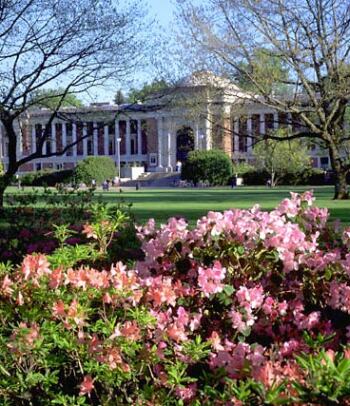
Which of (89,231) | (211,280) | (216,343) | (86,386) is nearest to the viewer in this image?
(86,386)

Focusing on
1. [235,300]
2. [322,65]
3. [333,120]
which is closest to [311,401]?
[235,300]

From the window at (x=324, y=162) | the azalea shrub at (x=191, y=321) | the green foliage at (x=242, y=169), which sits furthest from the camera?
the window at (x=324, y=162)

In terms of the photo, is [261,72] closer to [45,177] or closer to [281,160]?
[281,160]

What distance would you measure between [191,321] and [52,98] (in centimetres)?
1681

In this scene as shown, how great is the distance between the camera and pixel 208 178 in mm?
65812

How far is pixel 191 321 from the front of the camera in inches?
129

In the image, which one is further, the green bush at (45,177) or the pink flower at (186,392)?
the green bush at (45,177)

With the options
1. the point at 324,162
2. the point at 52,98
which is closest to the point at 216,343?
the point at 52,98

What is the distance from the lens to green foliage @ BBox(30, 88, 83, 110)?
19.0 m

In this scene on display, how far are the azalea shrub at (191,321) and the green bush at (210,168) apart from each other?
199 feet

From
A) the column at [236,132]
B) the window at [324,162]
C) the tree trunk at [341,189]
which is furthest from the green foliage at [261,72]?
the window at [324,162]

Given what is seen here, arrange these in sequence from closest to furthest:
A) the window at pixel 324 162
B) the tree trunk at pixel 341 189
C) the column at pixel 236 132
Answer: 1. the tree trunk at pixel 341 189
2. the column at pixel 236 132
3. the window at pixel 324 162

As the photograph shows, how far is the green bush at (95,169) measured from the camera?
70500mm

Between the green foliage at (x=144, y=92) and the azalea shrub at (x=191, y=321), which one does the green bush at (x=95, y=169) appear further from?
the azalea shrub at (x=191, y=321)
